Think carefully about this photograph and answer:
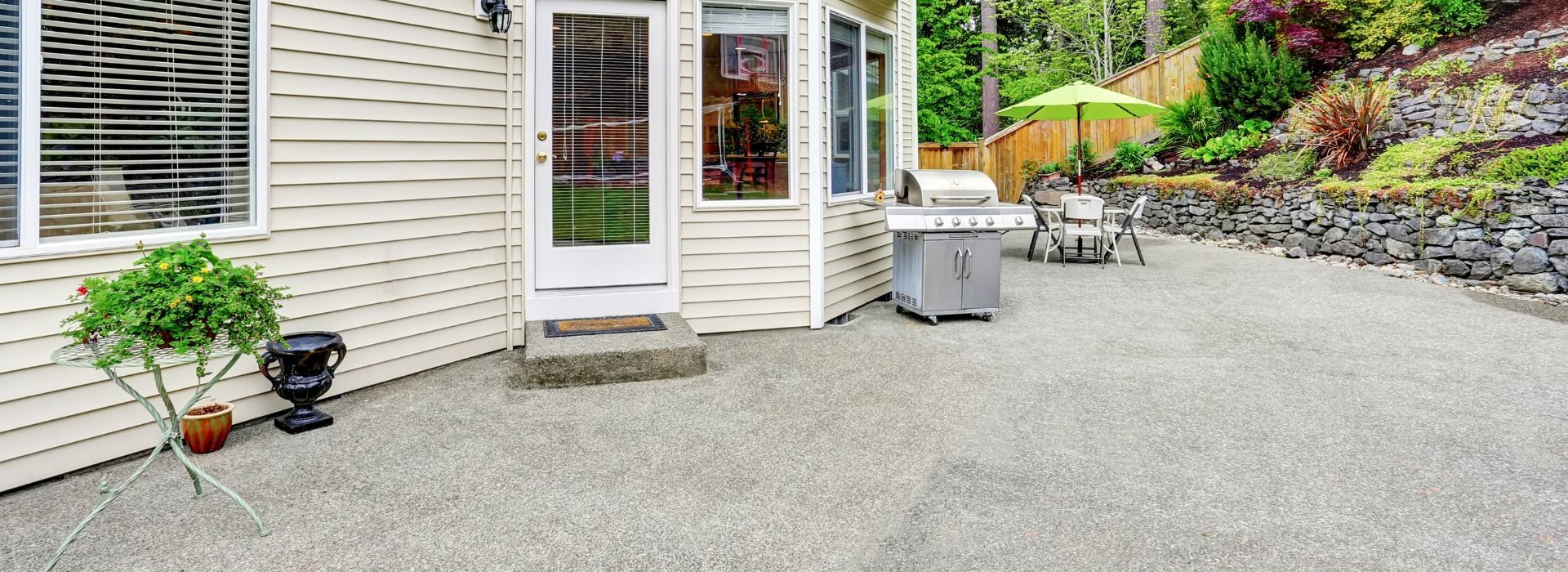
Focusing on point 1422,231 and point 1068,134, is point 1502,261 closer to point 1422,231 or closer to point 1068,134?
point 1422,231

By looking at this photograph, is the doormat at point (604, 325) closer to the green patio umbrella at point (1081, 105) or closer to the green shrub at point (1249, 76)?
the green patio umbrella at point (1081, 105)

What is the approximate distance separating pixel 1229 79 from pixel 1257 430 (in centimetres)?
899

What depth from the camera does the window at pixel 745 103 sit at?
17.1 ft

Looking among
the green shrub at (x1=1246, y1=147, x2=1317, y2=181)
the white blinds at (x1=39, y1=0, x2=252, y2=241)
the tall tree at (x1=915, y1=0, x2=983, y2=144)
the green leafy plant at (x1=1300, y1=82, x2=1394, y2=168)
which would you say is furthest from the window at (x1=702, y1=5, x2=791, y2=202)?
the tall tree at (x1=915, y1=0, x2=983, y2=144)

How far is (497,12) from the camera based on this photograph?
443cm

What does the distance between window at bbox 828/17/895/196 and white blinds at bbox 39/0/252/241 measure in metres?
3.29

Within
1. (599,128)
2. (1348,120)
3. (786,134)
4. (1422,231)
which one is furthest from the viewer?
(1348,120)

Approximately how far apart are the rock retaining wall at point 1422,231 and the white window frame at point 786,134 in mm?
5327

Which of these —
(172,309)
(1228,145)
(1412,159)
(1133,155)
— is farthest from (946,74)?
(172,309)

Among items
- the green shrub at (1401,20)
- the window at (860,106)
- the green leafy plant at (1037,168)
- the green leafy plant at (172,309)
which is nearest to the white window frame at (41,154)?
the green leafy plant at (172,309)

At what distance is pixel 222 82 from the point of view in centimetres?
343

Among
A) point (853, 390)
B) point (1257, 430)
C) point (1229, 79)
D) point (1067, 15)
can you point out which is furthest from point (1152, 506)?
point (1067, 15)

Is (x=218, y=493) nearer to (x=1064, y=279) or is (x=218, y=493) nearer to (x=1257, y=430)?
(x=1257, y=430)

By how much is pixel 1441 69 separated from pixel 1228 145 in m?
2.14
